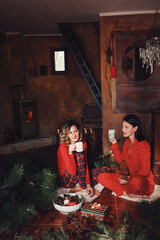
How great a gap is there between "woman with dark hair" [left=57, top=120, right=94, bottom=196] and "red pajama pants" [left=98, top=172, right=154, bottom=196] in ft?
0.81

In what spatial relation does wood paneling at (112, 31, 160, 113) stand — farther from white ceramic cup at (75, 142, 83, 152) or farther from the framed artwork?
the framed artwork

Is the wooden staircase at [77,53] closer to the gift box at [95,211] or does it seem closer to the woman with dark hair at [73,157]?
the woman with dark hair at [73,157]

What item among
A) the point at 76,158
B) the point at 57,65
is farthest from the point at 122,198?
the point at 57,65

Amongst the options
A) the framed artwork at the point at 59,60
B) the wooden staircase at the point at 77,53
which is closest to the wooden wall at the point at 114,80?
the wooden staircase at the point at 77,53

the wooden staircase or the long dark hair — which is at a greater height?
the wooden staircase

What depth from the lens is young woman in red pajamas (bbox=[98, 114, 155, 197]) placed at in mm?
3006

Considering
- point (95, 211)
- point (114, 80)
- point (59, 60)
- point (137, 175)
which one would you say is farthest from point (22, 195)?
point (59, 60)

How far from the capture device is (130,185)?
3029 mm

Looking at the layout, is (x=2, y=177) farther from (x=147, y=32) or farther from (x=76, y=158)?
(x=147, y=32)

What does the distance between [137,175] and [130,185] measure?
6.6 inches

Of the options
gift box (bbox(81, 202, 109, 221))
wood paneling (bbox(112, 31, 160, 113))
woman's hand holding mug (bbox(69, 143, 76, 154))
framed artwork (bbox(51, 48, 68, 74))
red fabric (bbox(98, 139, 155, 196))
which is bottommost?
gift box (bbox(81, 202, 109, 221))

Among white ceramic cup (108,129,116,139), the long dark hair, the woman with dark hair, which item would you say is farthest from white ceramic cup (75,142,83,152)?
white ceramic cup (108,129,116,139)

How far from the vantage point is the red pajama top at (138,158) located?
9.86ft

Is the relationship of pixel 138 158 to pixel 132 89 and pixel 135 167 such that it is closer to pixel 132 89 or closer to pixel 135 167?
pixel 135 167
